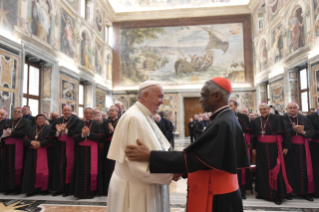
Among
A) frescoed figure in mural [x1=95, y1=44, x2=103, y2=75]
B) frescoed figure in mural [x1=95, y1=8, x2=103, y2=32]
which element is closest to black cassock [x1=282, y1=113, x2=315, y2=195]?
frescoed figure in mural [x1=95, y1=44, x2=103, y2=75]

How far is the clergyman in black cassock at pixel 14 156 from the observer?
542cm

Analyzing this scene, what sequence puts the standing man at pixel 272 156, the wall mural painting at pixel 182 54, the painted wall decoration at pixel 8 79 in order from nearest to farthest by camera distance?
the standing man at pixel 272 156 → the painted wall decoration at pixel 8 79 → the wall mural painting at pixel 182 54

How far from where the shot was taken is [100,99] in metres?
16.6

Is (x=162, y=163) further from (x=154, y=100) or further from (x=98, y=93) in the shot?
(x=98, y=93)

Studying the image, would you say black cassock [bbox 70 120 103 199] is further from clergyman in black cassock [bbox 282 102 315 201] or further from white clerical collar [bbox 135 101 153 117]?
clergyman in black cassock [bbox 282 102 315 201]

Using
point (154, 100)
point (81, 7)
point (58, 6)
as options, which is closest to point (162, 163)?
point (154, 100)

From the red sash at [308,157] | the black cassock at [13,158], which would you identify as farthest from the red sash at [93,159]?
the red sash at [308,157]

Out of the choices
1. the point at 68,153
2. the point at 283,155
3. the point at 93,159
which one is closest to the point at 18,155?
the point at 68,153

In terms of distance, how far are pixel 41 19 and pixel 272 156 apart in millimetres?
9864

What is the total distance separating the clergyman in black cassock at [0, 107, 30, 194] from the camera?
5416 millimetres

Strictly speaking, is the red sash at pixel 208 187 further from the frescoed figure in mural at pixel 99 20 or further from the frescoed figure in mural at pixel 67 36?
the frescoed figure in mural at pixel 99 20

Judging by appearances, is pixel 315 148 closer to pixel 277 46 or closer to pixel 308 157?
pixel 308 157

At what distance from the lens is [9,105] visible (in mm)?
7555

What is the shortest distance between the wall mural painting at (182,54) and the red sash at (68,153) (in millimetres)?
13759
